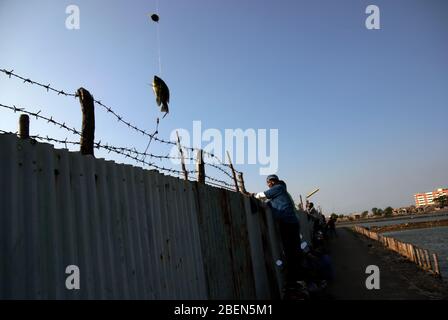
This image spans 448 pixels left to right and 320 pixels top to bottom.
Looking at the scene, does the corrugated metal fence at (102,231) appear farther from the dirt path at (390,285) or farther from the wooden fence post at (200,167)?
the dirt path at (390,285)

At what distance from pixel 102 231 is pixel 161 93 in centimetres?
338

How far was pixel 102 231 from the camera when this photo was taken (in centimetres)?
241

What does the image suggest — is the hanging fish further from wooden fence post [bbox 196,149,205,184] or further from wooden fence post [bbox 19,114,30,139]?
wooden fence post [bbox 19,114,30,139]

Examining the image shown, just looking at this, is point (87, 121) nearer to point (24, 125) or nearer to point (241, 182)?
point (24, 125)

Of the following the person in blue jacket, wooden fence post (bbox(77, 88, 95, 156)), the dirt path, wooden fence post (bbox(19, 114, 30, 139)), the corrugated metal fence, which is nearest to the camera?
the corrugated metal fence

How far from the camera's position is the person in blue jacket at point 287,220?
6867mm

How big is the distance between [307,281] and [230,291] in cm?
293

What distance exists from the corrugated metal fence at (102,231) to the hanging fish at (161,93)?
5.28 ft

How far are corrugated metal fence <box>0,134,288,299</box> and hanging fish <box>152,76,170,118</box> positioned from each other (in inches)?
63.4

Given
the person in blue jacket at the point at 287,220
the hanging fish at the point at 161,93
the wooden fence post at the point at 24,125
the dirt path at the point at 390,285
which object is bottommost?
the dirt path at the point at 390,285

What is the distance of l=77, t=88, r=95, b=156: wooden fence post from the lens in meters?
2.79

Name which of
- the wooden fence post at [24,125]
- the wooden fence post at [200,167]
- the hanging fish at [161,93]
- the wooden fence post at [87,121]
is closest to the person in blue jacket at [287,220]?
the wooden fence post at [200,167]

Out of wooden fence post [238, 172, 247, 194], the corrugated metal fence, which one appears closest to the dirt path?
wooden fence post [238, 172, 247, 194]
